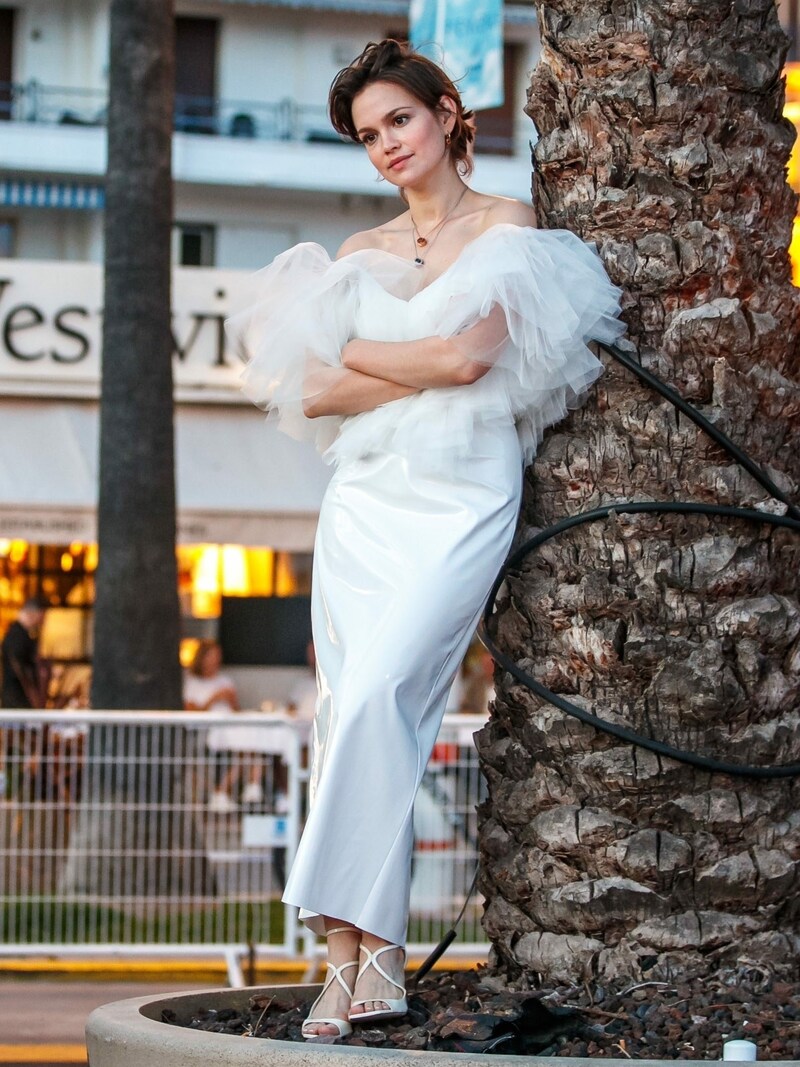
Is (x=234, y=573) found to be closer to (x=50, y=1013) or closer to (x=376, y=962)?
(x=50, y=1013)

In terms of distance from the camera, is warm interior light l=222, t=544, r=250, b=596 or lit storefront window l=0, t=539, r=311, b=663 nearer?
lit storefront window l=0, t=539, r=311, b=663

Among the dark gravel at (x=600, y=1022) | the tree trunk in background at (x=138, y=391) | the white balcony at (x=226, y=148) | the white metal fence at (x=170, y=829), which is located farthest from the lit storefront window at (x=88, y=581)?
the dark gravel at (x=600, y=1022)

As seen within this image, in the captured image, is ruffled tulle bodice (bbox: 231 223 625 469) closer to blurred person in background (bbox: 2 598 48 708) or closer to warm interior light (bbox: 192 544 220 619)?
blurred person in background (bbox: 2 598 48 708)

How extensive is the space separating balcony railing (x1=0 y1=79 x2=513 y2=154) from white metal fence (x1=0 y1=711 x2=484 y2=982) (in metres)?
15.2

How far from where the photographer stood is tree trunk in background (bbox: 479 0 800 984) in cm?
276

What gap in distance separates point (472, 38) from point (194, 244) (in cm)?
1312

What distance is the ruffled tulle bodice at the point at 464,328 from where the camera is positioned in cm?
283

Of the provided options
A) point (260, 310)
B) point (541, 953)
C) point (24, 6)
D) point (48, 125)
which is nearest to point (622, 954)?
point (541, 953)

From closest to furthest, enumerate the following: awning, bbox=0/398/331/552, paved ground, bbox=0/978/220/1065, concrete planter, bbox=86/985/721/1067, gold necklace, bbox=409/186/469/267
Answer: concrete planter, bbox=86/985/721/1067
gold necklace, bbox=409/186/469/267
paved ground, bbox=0/978/220/1065
awning, bbox=0/398/331/552

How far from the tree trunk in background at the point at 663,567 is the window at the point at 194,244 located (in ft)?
63.9

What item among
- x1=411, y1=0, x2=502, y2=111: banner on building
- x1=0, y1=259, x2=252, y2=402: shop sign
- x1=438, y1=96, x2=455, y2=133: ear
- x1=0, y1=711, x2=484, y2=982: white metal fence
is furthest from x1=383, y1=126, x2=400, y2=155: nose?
x1=0, y1=259, x2=252, y2=402: shop sign

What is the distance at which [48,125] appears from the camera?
2123 centimetres

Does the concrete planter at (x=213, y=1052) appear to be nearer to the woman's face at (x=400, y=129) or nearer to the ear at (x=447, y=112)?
the woman's face at (x=400, y=129)

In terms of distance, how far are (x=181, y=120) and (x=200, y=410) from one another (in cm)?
641
